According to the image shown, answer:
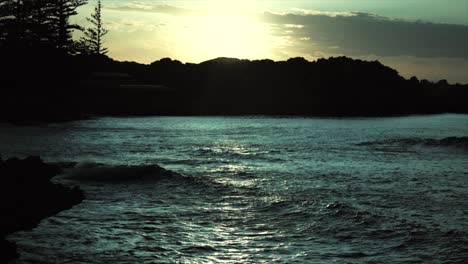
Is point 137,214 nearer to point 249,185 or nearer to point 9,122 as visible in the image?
point 249,185

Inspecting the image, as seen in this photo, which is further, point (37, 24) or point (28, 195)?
point (37, 24)

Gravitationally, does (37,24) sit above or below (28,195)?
above

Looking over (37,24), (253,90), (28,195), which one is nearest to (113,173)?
(28,195)

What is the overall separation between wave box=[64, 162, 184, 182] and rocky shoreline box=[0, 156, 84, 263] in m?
4.35

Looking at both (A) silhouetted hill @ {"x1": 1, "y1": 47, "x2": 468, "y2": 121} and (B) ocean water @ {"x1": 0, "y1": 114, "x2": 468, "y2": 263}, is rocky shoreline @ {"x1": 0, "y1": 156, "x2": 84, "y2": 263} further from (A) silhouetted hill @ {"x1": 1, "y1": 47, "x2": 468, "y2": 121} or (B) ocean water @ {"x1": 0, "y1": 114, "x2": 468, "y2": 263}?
(A) silhouetted hill @ {"x1": 1, "y1": 47, "x2": 468, "y2": 121}

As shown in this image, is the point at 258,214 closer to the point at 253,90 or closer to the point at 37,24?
the point at 37,24

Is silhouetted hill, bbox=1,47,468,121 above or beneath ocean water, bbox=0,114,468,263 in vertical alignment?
above

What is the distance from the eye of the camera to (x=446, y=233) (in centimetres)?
1016

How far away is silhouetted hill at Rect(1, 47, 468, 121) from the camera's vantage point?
8500 cm

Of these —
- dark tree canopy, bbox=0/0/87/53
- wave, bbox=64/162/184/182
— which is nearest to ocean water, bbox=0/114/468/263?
wave, bbox=64/162/184/182

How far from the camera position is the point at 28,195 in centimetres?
1066

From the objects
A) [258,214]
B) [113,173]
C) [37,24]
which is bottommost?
[258,214]

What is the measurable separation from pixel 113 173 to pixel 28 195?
24.2 ft

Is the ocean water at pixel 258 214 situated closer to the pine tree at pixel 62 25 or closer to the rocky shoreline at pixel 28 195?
the rocky shoreline at pixel 28 195
